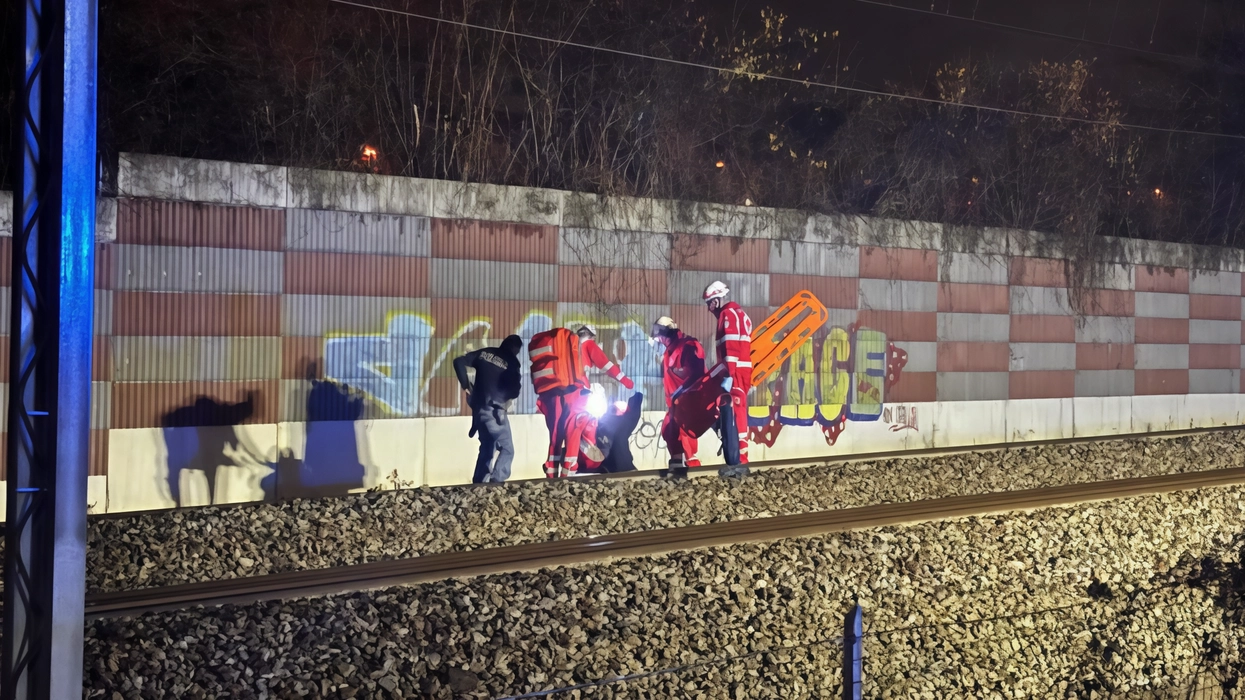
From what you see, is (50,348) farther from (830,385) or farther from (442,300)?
(830,385)

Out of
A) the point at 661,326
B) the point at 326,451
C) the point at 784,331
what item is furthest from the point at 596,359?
the point at 326,451

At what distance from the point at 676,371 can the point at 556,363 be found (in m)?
2.06

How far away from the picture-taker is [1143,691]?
280 inches

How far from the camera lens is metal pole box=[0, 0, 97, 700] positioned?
12.5ft

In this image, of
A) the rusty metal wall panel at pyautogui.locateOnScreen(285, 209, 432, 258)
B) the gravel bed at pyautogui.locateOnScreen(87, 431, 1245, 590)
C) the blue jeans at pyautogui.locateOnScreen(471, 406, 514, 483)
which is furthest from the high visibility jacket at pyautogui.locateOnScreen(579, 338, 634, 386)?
the rusty metal wall panel at pyautogui.locateOnScreen(285, 209, 432, 258)

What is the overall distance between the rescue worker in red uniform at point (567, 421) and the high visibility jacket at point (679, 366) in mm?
1088

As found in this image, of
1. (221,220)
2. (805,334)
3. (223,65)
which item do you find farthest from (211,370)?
(805,334)

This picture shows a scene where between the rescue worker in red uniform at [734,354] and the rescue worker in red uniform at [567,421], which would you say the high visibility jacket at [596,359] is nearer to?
the rescue worker in red uniform at [567,421]

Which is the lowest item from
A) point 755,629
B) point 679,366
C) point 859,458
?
point 755,629

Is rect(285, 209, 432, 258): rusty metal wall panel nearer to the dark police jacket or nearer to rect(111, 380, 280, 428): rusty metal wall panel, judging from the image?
the dark police jacket

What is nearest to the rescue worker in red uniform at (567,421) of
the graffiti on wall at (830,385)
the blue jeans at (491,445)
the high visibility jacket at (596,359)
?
the high visibility jacket at (596,359)

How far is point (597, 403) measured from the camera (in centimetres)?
1423

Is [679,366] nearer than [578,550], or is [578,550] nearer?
[578,550]

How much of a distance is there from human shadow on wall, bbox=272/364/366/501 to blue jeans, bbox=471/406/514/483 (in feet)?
4.97
